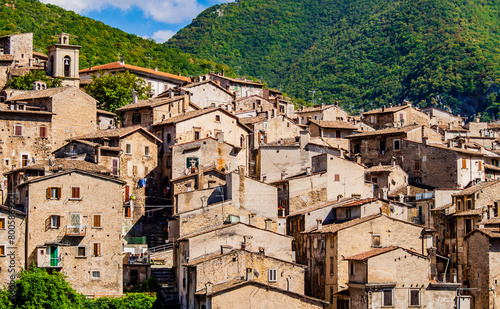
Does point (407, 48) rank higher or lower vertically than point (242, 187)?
higher

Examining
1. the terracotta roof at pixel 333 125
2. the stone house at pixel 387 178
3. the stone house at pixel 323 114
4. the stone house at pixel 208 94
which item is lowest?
the stone house at pixel 387 178

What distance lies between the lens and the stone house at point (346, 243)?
5372cm

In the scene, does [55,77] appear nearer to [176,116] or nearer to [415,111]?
[176,116]

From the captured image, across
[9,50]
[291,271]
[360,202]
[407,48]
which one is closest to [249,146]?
[360,202]

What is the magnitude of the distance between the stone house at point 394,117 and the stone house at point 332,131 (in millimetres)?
5265

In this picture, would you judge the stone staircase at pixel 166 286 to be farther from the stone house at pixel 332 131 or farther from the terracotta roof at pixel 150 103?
the stone house at pixel 332 131

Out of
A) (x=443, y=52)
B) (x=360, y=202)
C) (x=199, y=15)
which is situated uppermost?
(x=199, y=15)

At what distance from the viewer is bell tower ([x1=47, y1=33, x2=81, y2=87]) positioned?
288 feet

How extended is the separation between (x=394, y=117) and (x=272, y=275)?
40275mm

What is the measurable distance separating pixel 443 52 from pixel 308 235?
77.5 metres

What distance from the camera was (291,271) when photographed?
170 feet

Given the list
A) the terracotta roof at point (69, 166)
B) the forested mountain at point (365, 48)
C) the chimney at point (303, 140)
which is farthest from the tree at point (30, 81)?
the forested mountain at point (365, 48)

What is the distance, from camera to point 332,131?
84.2 meters

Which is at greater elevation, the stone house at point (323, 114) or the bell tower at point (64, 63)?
the bell tower at point (64, 63)
